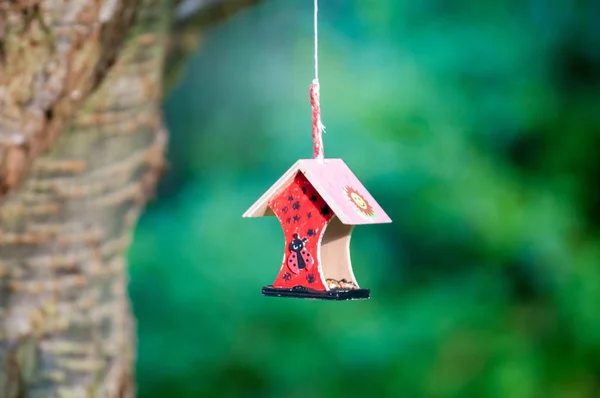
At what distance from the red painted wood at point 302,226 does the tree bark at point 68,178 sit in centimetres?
85

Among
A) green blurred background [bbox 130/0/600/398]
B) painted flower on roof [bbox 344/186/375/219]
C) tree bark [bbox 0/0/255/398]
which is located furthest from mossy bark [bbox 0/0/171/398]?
painted flower on roof [bbox 344/186/375/219]

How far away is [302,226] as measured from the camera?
1551 mm

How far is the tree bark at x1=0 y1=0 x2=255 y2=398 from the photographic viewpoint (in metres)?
2.17

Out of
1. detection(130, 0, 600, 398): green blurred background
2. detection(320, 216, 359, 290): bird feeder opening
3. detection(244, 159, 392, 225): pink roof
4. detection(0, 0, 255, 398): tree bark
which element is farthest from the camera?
detection(130, 0, 600, 398): green blurred background

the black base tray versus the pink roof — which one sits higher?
the pink roof

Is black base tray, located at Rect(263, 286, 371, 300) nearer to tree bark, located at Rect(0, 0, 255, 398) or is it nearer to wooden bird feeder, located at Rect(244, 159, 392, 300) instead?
wooden bird feeder, located at Rect(244, 159, 392, 300)

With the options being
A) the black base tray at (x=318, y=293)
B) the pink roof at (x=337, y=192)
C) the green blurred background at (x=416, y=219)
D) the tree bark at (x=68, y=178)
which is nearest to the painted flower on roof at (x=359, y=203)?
the pink roof at (x=337, y=192)

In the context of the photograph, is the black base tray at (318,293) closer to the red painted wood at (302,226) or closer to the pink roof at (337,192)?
the red painted wood at (302,226)

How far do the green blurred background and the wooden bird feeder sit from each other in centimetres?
105

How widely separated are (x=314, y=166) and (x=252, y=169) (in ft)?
3.93

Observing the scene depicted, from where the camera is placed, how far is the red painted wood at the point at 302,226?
60.0 inches

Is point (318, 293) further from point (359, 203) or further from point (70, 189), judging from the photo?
point (70, 189)

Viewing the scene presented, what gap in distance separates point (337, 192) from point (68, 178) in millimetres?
1028

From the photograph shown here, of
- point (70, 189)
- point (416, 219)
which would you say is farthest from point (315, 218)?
point (416, 219)
